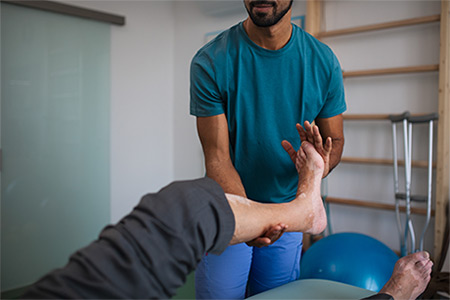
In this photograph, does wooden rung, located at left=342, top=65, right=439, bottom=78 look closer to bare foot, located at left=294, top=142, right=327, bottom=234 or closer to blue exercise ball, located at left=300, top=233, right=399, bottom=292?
blue exercise ball, located at left=300, top=233, right=399, bottom=292

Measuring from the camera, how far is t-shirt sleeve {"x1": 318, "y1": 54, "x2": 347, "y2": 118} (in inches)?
62.3

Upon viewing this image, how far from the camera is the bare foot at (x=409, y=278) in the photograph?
147 centimetres

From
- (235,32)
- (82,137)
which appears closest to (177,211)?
(235,32)

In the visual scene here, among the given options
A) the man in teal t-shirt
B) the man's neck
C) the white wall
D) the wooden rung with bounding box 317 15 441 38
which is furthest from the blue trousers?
the white wall

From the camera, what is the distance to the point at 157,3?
3912 millimetres

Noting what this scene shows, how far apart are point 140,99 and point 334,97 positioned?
2.51m

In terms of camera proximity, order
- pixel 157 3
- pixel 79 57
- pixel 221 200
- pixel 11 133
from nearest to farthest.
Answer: pixel 221 200 → pixel 11 133 → pixel 79 57 → pixel 157 3

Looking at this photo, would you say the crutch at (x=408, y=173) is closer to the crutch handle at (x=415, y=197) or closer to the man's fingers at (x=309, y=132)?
the crutch handle at (x=415, y=197)

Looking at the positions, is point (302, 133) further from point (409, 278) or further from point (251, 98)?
point (409, 278)

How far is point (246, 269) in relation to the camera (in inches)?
63.6

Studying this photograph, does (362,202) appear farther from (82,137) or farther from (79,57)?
(79,57)

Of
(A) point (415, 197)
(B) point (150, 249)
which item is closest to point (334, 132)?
(B) point (150, 249)

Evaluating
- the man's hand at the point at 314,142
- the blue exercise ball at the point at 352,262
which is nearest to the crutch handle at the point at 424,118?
the blue exercise ball at the point at 352,262

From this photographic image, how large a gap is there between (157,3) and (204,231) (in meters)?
3.44
